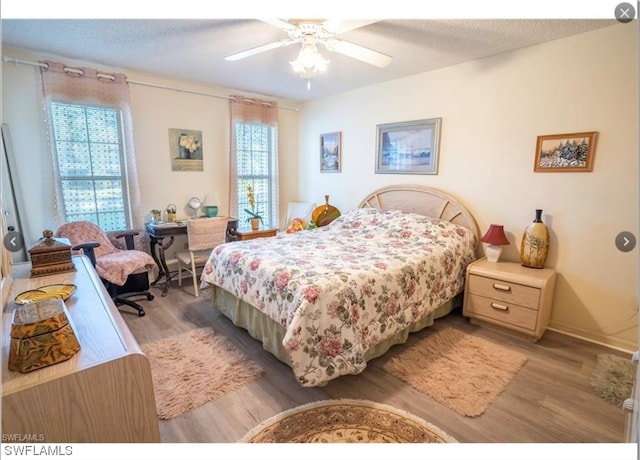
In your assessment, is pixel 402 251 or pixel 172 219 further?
pixel 172 219

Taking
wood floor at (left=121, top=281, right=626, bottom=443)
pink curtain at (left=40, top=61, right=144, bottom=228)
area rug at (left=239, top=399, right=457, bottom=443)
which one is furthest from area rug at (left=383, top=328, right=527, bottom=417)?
pink curtain at (left=40, top=61, right=144, bottom=228)

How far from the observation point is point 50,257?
161 cm

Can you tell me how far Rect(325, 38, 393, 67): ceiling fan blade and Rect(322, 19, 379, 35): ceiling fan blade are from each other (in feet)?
0.21

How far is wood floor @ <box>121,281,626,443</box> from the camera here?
1543 millimetres

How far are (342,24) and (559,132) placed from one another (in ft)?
6.10

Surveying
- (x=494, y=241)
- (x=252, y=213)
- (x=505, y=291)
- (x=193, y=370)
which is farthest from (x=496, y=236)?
(x=252, y=213)

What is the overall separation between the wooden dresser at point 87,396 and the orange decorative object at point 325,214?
3171 millimetres

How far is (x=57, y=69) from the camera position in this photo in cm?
276

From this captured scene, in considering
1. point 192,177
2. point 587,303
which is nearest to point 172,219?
point 192,177

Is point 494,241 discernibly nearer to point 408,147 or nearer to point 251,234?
point 408,147

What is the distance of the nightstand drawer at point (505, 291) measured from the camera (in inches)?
90.4
